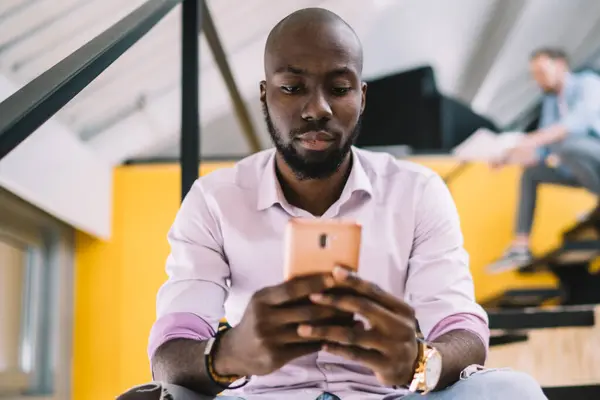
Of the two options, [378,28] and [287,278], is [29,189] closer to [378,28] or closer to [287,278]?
[287,278]

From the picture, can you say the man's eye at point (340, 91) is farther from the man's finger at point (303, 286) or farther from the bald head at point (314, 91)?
the man's finger at point (303, 286)

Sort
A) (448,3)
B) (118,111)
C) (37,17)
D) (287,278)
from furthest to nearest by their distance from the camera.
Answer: (448,3)
(118,111)
(37,17)
(287,278)

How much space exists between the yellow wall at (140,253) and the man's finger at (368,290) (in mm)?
3273

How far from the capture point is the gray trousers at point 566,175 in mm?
3472

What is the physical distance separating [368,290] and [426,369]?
209mm

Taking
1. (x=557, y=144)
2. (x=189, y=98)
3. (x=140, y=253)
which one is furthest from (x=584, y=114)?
(x=140, y=253)

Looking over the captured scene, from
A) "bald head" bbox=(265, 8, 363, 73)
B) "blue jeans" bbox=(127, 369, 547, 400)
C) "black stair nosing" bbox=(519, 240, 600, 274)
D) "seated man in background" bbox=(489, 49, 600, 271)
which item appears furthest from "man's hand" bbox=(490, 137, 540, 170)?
"blue jeans" bbox=(127, 369, 547, 400)

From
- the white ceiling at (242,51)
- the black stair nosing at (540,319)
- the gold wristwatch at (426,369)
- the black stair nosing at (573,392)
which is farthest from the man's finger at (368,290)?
the white ceiling at (242,51)

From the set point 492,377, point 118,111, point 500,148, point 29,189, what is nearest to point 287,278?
point 492,377

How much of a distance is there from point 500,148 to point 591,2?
1.64m

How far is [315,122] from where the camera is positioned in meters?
1.25

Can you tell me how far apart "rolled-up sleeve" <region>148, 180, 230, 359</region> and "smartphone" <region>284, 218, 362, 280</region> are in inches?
14.8

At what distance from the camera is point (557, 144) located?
3.62 metres

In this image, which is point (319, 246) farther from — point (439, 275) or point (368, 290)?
point (439, 275)
